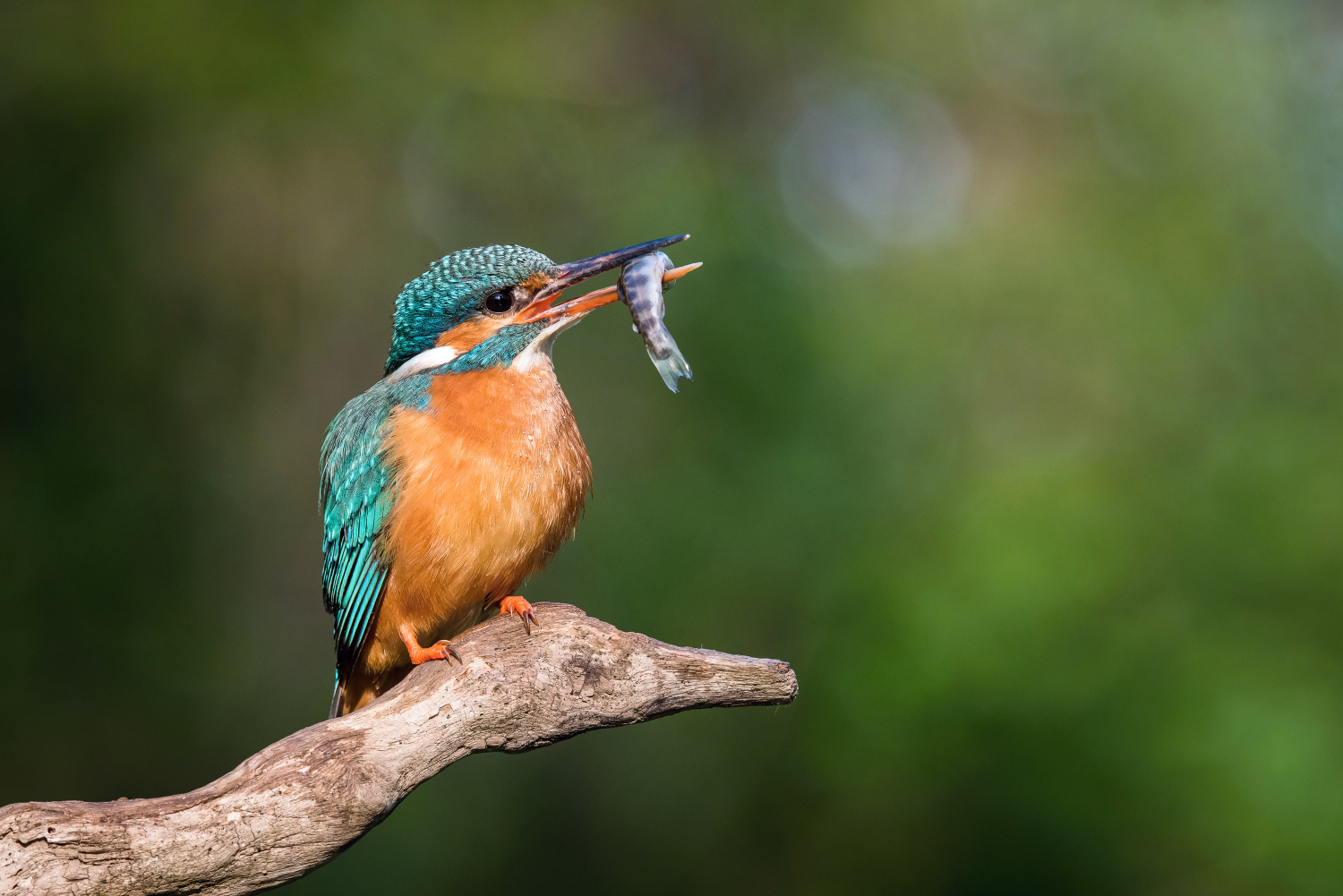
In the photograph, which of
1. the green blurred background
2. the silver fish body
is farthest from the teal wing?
the green blurred background

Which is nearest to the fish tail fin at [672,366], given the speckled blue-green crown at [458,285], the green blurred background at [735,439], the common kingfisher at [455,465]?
the common kingfisher at [455,465]

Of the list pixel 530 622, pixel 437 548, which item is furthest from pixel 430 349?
pixel 530 622

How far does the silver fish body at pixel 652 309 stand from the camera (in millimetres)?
2090

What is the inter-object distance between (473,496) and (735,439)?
12.1ft

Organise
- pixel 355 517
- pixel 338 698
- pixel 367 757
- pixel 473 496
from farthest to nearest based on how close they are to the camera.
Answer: pixel 338 698 < pixel 355 517 < pixel 473 496 < pixel 367 757

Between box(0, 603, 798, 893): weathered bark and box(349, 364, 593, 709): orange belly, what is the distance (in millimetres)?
138

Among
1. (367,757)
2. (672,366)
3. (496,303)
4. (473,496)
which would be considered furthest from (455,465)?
(367,757)

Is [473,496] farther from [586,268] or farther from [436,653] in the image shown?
[586,268]

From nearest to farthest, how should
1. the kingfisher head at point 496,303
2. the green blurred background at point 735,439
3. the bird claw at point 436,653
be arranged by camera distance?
the bird claw at point 436,653, the kingfisher head at point 496,303, the green blurred background at point 735,439

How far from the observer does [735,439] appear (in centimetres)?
582

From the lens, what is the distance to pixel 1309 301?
5.98m

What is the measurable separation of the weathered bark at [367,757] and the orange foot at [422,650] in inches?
1.1

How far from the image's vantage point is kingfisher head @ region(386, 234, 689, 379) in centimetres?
237

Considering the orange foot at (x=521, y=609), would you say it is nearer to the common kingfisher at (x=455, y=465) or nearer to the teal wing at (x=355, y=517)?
the common kingfisher at (x=455, y=465)
